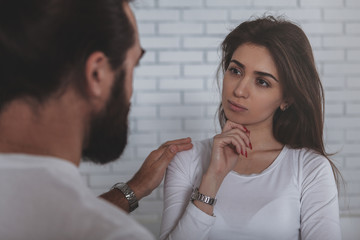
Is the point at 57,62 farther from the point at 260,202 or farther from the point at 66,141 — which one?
the point at 260,202

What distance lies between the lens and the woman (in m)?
1.56

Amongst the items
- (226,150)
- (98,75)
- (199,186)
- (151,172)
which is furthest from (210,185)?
(98,75)

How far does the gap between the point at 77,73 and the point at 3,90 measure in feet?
0.47

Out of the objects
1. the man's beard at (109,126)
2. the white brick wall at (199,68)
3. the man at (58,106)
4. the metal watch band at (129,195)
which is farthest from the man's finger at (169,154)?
the white brick wall at (199,68)

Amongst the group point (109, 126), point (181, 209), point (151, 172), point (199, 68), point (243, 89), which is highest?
point (109, 126)

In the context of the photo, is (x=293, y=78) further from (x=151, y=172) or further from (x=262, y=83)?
(x=151, y=172)

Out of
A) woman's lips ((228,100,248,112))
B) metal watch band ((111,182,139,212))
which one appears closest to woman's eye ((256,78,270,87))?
woman's lips ((228,100,248,112))

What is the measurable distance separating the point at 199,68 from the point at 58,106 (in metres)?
1.85

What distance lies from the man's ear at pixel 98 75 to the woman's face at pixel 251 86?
2.85ft

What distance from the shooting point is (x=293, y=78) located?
1.71 metres

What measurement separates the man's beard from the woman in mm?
556

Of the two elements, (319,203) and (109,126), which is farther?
(319,203)

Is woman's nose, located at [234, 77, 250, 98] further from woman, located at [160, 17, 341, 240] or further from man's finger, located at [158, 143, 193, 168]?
man's finger, located at [158, 143, 193, 168]

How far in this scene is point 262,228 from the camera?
160 centimetres
